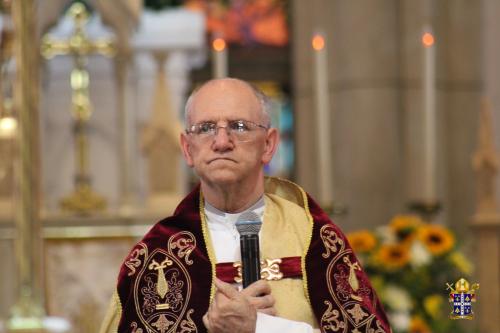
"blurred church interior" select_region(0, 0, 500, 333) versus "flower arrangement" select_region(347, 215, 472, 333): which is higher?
"blurred church interior" select_region(0, 0, 500, 333)

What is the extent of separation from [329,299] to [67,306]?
117 inches

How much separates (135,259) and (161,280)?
82 millimetres

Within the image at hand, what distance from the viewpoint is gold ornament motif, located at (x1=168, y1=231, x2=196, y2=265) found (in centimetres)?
359

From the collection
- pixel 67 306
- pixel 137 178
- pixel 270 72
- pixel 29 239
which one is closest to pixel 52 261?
pixel 67 306

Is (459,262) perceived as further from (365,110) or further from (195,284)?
(365,110)

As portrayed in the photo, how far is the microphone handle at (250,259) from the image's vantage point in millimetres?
3205

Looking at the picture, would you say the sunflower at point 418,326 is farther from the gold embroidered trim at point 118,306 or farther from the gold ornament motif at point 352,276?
the gold embroidered trim at point 118,306

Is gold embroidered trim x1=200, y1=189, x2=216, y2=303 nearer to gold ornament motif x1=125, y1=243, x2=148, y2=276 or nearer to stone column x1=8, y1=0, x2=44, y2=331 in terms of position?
gold ornament motif x1=125, y1=243, x2=148, y2=276

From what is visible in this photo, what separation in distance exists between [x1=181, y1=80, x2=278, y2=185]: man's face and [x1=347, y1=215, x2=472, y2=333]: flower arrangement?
2.78 metres

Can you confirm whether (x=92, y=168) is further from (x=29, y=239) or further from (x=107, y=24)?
(x=29, y=239)

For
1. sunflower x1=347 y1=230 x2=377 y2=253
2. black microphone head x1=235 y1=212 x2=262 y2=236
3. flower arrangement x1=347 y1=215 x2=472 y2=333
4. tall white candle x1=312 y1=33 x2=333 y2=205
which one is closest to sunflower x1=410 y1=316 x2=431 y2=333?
flower arrangement x1=347 y1=215 x2=472 y2=333

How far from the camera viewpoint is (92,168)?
7.86m

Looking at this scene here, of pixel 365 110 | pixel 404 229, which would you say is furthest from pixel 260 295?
pixel 365 110

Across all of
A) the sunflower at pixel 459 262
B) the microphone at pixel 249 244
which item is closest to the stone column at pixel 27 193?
the microphone at pixel 249 244
